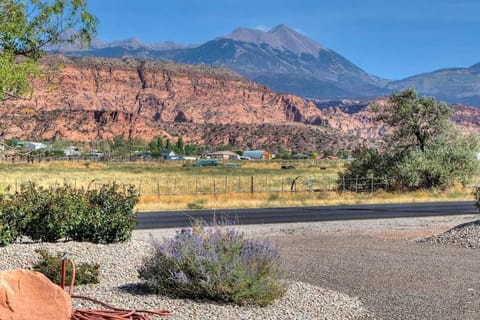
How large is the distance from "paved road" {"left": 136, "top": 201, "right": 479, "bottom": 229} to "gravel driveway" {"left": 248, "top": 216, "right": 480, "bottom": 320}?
173 inches

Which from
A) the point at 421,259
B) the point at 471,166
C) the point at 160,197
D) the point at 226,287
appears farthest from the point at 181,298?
the point at 471,166

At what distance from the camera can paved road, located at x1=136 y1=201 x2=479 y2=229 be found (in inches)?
979

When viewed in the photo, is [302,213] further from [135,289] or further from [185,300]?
[185,300]

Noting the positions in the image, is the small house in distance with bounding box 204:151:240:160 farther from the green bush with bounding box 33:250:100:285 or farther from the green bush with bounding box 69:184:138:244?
the green bush with bounding box 33:250:100:285

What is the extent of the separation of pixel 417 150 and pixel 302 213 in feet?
51.8

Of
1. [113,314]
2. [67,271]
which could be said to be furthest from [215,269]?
[67,271]

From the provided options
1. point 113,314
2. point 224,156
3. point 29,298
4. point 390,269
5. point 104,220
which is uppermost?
point 29,298

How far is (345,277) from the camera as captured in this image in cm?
1191

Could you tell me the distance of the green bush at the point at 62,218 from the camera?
13492 mm

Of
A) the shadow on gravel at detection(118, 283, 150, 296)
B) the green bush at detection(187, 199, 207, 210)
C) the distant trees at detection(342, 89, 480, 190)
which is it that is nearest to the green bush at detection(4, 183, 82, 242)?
the shadow on gravel at detection(118, 283, 150, 296)

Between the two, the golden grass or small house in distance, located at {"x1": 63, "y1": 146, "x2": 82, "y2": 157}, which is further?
small house in distance, located at {"x1": 63, "y1": 146, "x2": 82, "y2": 157}

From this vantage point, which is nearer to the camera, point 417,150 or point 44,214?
point 44,214

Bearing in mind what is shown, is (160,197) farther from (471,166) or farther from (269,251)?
(269,251)

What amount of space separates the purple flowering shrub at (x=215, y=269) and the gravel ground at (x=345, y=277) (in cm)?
22
